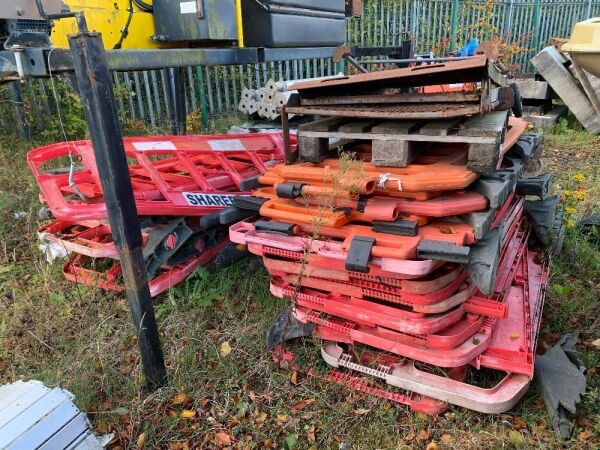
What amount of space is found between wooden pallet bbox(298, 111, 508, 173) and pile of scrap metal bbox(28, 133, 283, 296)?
0.68 meters

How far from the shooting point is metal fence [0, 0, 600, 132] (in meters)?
7.34

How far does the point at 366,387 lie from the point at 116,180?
1.62 meters

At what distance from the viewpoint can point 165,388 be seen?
2.61 m

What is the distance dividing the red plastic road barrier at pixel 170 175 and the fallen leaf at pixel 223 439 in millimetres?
1495

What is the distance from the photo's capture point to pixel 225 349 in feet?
9.43

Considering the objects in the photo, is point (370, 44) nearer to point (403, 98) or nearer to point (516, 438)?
point (403, 98)

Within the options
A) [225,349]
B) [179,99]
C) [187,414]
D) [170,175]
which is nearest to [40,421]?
[187,414]

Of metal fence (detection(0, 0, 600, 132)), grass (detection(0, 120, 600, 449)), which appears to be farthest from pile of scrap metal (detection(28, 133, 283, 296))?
metal fence (detection(0, 0, 600, 132))

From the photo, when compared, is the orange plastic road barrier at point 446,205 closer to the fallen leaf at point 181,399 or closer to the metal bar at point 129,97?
the fallen leaf at point 181,399

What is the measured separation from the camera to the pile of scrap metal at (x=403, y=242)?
7.41 ft

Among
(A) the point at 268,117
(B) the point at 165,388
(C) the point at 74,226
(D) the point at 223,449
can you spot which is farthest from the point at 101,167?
(A) the point at 268,117

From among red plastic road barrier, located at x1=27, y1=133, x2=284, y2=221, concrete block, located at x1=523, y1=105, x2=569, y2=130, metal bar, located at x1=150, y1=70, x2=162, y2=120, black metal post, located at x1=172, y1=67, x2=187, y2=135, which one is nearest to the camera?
red plastic road barrier, located at x1=27, y1=133, x2=284, y2=221

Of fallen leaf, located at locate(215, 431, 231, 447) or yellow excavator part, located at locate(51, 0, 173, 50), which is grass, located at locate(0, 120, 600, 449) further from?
yellow excavator part, located at locate(51, 0, 173, 50)

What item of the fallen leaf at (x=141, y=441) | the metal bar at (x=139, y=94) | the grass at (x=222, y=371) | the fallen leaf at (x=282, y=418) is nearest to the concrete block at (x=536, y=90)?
the grass at (x=222, y=371)
